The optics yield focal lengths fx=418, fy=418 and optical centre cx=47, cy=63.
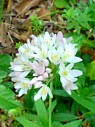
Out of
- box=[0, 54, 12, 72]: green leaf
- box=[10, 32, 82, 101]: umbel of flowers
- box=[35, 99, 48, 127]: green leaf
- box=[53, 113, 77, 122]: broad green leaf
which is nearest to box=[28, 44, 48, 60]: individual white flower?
box=[10, 32, 82, 101]: umbel of flowers

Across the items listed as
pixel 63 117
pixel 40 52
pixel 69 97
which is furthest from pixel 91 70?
pixel 40 52

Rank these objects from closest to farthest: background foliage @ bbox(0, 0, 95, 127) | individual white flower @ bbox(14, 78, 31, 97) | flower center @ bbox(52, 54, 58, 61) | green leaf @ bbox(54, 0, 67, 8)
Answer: flower center @ bbox(52, 54, 58, 61) < individual white flower @ bbox(14, 78, 31, 97) < background foliage @ bbox(0, 0, 95, 127) < green leaf @ bbox(54, 0, 67, 8)

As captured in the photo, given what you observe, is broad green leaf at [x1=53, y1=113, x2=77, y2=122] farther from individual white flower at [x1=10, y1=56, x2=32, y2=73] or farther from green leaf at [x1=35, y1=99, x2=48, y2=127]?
individual white flower at [x1=10, y1=56, x2=32, y2=73]

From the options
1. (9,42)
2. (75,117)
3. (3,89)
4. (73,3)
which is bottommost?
(75,117)

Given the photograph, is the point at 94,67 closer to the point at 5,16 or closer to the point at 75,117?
the point at 75,117

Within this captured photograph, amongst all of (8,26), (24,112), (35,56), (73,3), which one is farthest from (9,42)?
(35,56)

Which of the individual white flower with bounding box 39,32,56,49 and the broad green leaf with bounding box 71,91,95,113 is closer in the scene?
the individual white flower with bounding box 39,32,56,49

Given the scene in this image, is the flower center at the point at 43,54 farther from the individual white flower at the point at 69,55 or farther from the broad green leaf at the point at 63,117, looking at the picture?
the broad green leaf at the point at 63,117

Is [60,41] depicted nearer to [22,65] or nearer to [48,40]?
[48,40]
